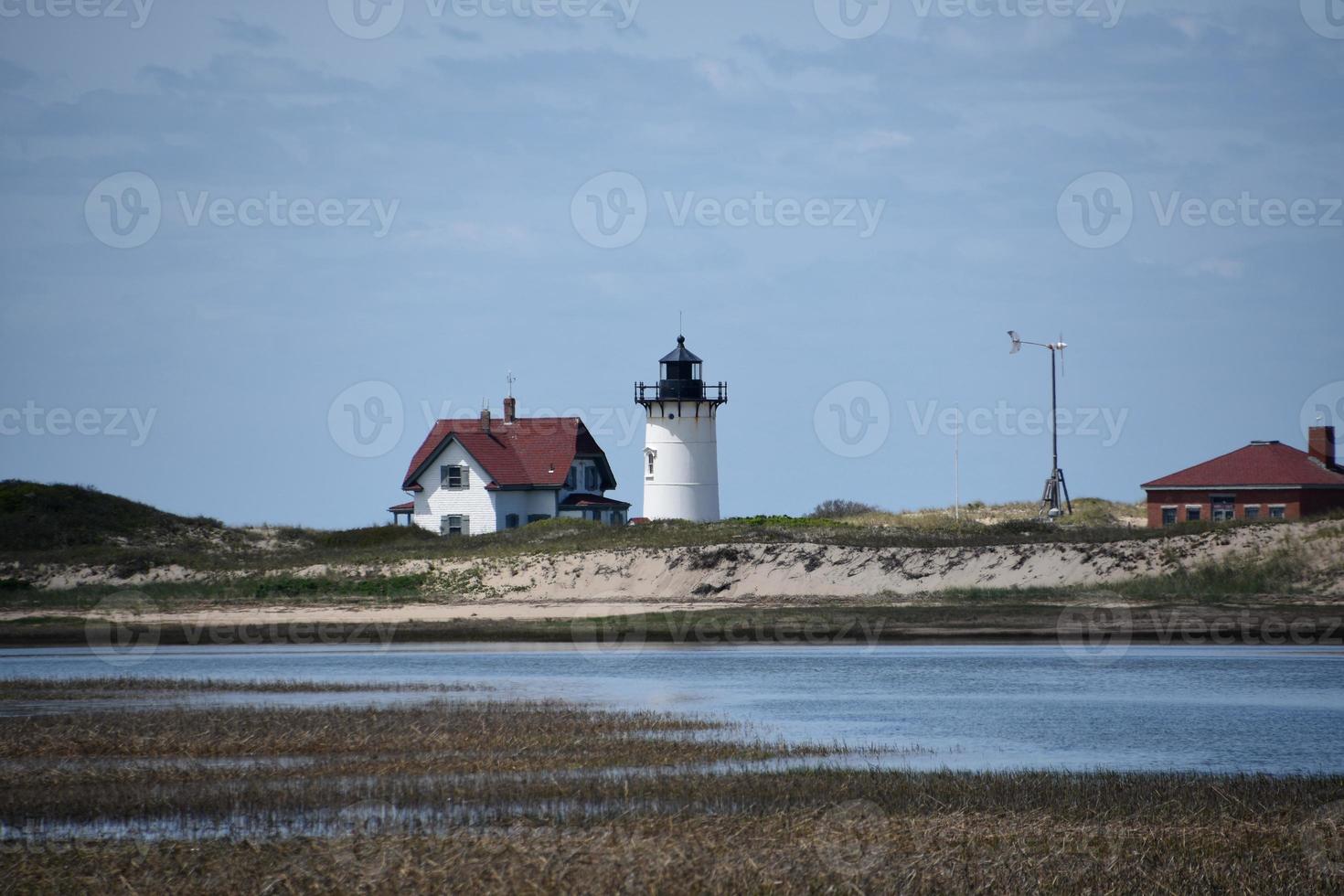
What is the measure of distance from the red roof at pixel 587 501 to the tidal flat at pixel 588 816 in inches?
1825

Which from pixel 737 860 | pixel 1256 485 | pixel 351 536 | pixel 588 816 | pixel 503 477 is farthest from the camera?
pixel 503 477

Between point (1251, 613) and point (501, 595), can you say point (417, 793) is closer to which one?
point (1251, 613)

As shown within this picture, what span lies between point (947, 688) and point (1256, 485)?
128ft

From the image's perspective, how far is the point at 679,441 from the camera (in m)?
67.4

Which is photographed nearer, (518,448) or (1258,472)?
(1258,472)

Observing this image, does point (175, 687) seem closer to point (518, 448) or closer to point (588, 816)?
point (588, 816)

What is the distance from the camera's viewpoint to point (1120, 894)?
43.5 feet

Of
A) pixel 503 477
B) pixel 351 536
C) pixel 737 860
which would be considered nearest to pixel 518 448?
pixel 503 477

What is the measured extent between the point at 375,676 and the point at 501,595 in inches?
739

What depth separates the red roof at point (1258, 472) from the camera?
64.2 m

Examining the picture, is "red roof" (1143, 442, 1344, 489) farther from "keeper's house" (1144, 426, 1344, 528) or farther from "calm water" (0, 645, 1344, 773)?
"calm water" (0, 645, 1344, 773)

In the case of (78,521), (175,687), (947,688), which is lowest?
(947,688)

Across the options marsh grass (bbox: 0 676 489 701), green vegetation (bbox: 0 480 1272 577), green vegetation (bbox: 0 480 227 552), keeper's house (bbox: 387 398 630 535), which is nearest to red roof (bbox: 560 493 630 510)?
keeper's house (bbox: 387 398 630 535)

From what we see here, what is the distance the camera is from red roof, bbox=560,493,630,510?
2768 inches
